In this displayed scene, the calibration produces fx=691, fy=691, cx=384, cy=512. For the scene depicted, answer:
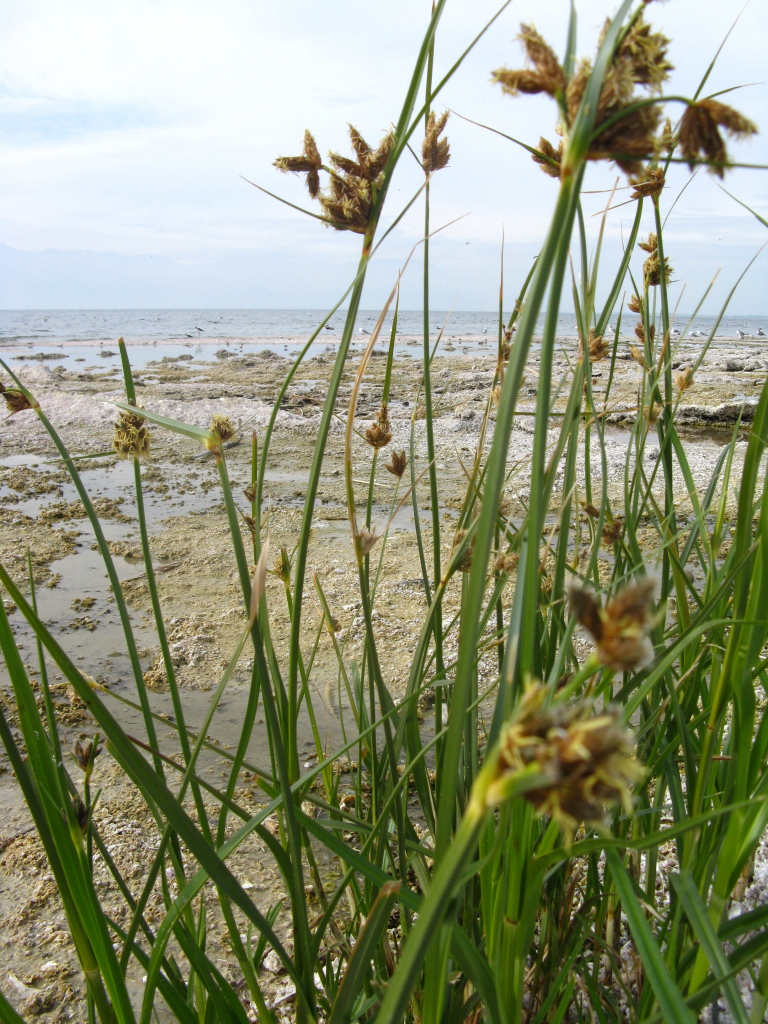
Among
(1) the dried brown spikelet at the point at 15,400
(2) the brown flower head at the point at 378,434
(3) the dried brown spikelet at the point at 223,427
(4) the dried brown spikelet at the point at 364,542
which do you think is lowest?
(4) the dried brown spikelet at the point at 364,542

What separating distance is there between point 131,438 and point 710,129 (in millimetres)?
524

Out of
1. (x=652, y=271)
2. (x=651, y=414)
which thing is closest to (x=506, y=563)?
(x=651, y=414)

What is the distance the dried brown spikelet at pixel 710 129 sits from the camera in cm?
31

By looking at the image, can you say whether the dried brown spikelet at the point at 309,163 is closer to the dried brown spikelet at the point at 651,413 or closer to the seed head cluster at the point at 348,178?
the seed head cluster at the point at 348,178

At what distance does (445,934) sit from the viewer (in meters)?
0.47

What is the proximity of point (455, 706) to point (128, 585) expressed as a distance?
320 centimetres

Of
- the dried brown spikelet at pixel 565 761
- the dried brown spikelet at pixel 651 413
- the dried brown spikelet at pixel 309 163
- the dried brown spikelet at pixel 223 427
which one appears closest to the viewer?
the dried brown spikelet at pixel 565 761

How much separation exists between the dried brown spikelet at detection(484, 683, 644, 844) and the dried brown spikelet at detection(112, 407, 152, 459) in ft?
1.73

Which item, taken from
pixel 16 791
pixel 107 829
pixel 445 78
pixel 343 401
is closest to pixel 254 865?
pixel 107 829

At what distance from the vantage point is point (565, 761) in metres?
0.22

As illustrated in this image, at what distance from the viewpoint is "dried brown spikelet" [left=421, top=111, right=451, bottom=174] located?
30.2 inches

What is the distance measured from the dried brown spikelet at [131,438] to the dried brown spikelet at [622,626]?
0.51 m

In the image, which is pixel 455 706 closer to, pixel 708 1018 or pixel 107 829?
pixel 708 1018

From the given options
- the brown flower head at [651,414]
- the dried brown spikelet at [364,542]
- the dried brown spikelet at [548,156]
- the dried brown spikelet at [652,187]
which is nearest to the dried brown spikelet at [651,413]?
the brown flower head at [651,414]
